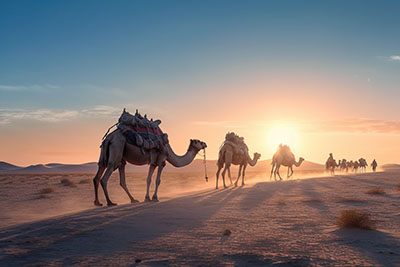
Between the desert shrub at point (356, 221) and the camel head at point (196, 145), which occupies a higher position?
the camel head at point (196, 145)

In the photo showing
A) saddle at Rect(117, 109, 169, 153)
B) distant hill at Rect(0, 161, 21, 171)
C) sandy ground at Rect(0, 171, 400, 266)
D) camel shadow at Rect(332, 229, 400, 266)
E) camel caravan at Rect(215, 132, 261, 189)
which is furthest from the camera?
distant hill at Rect(0, 161, 21, 171)

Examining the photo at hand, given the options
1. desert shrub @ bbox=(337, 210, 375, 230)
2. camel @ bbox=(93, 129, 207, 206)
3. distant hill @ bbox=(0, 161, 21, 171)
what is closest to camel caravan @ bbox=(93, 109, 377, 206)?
camel @ bbox=(93, 129, 207, 206)

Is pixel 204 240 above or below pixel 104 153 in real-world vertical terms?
below

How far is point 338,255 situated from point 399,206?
652 centimetres

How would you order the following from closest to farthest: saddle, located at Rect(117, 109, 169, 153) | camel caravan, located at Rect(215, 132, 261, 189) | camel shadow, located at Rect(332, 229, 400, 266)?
1. camel shadow, located at Rect(332, 229, 400, 266)
2. saddle, located at Rect(117, 109, 169, 153)
3. camel caravan, located at Rect(215, 132, 261, 189)

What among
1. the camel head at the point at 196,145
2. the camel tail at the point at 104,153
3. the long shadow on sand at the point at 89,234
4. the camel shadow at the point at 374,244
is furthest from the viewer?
the camel head at the point at 196,145

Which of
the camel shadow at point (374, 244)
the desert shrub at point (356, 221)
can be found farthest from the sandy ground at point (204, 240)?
the desert shrub at point (356, 221)

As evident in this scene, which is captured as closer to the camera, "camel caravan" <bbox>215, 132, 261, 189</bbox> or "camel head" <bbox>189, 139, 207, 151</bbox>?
"camel head" <bbox>189, 139, 207, 151</bbox>

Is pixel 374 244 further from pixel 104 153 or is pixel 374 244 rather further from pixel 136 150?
pixel 104 153

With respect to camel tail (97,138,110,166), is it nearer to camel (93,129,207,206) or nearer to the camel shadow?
camel (93,129,207,206)

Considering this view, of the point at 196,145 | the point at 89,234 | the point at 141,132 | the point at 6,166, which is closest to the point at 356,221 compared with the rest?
the point at 89,234

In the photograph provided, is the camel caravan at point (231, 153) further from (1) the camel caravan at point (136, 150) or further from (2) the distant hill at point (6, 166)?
(2) the distant hill at point (6, 166)

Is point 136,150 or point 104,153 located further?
point 136,150

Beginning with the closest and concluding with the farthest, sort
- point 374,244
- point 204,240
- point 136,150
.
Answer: point 374,244 → point 204,240 → point 136,150
